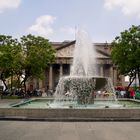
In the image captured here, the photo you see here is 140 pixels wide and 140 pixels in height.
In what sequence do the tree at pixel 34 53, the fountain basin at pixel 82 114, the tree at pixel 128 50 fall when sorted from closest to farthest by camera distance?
the fountain basin at pixel 82 114 → the tree at pixel 128 50 → the tree at pixel 34 53

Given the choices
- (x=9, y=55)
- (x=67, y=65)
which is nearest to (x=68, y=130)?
(x=9, y=55)

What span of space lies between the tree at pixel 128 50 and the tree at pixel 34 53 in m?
11.0

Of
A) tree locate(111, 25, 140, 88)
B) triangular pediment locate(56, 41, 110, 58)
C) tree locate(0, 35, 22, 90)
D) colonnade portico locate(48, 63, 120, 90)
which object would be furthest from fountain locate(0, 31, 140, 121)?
colonnade portico locate(48, 63, 120, 90)

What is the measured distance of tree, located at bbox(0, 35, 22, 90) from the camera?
163ft

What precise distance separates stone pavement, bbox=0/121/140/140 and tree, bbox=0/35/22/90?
114 feet

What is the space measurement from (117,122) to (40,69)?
129 feet

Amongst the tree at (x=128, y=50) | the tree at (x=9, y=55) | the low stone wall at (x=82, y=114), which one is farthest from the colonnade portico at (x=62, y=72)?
the low stone wall at (x=82, y=114)

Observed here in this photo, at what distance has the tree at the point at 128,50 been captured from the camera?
46688mm

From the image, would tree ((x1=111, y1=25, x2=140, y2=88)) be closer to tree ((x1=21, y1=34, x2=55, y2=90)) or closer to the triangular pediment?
tree ((x1=21, y1=34, x2=55, y2=90))

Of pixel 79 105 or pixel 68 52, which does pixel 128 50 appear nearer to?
pixel 79 105

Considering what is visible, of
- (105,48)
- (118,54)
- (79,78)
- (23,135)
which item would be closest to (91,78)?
(79,78)

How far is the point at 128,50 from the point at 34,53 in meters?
13.9

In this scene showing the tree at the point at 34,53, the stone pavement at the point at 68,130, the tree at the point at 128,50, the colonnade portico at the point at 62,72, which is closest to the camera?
the stone pavement at the point at 68,130

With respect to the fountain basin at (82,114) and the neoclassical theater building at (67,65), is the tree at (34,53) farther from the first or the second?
the neoclassical theater building at (67,65)
